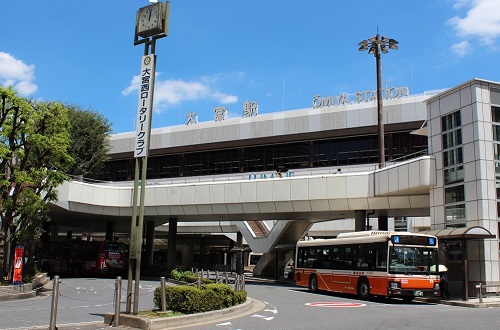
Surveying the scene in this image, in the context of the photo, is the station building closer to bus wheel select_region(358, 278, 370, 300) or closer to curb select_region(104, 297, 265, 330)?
bus wheel select_region(358, 278, 370, 300)

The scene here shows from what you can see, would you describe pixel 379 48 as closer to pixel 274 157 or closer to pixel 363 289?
pixel 363 289

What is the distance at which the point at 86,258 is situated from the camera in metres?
39.8

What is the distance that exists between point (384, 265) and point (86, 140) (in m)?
39.8

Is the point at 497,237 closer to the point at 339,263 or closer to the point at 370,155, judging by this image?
the point at 339,263

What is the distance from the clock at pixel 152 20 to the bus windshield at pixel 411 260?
13173 mm

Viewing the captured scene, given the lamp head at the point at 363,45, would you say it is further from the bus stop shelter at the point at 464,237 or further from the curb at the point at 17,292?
the curb at the point at 17,292

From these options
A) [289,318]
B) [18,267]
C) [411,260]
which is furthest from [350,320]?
[18,267]

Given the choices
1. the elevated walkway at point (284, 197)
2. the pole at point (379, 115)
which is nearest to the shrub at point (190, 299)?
the elevated walkway at point (284, 197)

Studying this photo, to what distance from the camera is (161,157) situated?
217ft

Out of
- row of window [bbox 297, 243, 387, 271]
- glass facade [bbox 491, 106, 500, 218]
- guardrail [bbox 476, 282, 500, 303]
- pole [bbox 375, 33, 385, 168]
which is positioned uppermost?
pole [bbox 375, 33, 385, 168]

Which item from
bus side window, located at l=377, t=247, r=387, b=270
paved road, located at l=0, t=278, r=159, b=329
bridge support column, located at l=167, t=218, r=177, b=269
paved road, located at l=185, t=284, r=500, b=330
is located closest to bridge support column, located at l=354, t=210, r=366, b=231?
bus side window, located at l=377, t=247, r=387, b=270

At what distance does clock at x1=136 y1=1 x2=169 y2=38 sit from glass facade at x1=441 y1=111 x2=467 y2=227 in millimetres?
16226

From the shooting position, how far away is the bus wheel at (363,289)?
74.4ft

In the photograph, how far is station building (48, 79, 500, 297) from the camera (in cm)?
2358
